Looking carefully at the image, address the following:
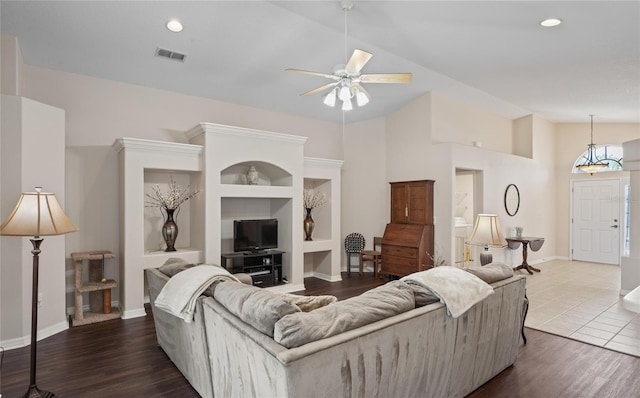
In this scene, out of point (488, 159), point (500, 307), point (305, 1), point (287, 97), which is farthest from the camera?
point (488, 159)

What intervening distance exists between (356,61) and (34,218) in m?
2.90

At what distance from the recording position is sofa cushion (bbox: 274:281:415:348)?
5.23 ft

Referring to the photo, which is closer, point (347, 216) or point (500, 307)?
point (500, 307)

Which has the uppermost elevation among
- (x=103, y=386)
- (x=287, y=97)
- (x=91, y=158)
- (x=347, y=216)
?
(x=287, y=97)

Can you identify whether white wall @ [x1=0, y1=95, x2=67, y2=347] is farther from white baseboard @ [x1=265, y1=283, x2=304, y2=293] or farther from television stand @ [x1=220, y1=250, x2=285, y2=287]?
white baseboard @ [x1=265, y1=283, x2=304, y2=293]

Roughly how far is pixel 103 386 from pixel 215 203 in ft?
8.44

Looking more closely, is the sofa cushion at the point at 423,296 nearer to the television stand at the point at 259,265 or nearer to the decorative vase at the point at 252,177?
the television stand at the point at 259,265

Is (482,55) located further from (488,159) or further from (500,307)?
(500,307)

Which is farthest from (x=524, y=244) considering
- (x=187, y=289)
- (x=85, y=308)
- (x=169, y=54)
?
(x=85, y=308)

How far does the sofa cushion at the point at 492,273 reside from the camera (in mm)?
2654

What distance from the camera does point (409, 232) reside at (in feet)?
20.5

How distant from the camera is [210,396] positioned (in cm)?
232

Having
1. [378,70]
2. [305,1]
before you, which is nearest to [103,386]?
[305,1]

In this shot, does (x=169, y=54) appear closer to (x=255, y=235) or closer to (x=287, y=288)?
(x=255, y=235)
